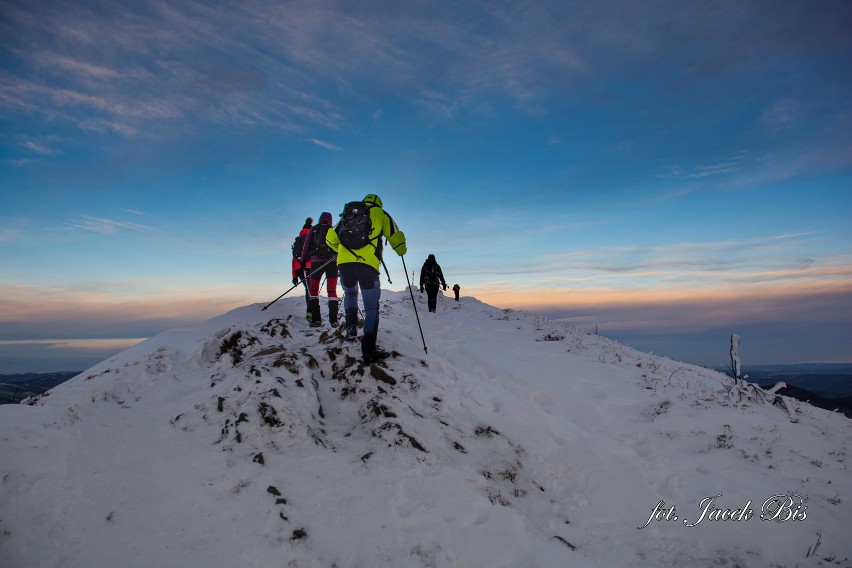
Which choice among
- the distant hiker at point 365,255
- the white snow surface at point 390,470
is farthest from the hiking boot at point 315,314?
the distant hiker at point 365,255

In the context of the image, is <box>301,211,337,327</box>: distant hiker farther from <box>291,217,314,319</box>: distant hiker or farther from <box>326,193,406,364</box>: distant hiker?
<box>326,193,406,364</box>: distant hiker

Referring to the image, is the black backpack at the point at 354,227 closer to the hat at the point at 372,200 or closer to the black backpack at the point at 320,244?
the hat at the point at 372,200

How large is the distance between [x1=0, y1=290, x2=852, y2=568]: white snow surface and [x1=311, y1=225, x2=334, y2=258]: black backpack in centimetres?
379

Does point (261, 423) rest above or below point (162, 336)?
below

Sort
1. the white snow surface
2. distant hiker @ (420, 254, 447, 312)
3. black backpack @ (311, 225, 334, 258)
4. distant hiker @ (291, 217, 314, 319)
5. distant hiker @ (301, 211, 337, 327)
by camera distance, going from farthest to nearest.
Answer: distant hiker @ (420, 254, 447, 312) < distant hiker @ (291, 217, 314, 319) < black backpack @ (311, 225, 334, 258) < distant hiker @ (301, 211, 337, 327) < the white snow surface

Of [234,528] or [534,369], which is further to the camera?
[534,369]

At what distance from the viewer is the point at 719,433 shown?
7164 mm

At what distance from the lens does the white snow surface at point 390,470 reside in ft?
13.3

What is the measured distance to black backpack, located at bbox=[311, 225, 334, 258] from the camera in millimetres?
12109

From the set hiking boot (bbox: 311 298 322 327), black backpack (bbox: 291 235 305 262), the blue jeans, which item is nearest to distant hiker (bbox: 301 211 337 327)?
hiking boot (bbox: 311 298 322 327)

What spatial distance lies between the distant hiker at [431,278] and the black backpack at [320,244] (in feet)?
37.4

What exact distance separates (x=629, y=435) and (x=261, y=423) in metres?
6.17

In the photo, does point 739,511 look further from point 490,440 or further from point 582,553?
point 490,440

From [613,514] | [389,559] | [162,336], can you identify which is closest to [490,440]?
[613,514]
